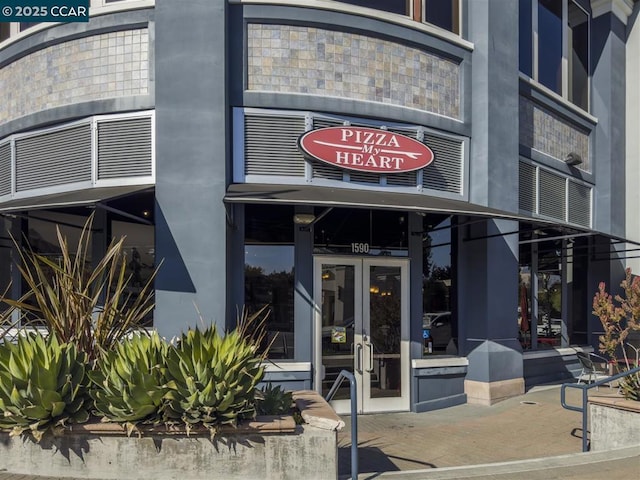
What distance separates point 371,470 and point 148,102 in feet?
20.1

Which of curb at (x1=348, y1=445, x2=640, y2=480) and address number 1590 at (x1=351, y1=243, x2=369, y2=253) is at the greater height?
address number 1590 at (x1=351, y1=243, x2=369, y2=253)

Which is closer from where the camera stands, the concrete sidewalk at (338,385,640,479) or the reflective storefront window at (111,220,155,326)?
the concrete sidewalk at (338,385,640,479)

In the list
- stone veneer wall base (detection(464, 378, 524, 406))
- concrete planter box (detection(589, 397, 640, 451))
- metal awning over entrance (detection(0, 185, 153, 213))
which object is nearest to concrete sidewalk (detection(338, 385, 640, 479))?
stone veneer wall base (detection(464, 378, 524, 406))

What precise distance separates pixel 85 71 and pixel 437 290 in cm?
705

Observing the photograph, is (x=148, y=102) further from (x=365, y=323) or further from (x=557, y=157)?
(x=557, y=157)

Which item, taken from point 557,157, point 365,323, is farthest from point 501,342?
point 557,157

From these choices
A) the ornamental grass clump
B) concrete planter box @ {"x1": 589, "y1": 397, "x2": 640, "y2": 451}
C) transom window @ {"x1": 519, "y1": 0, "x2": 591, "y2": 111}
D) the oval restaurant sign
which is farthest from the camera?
transom window @ {"x1": 519, "y1": 0, "x2": 591, "y2": 111}

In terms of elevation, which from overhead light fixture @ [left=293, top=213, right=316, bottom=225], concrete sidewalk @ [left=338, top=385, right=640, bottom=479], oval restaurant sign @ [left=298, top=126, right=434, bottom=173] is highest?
oval restaurant sign @ [left=298, top=126, right=434, bottom=173]

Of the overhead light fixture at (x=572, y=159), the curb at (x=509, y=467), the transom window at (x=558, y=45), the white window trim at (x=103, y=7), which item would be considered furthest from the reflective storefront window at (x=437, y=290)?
the white window trim at (x=103, y=7)

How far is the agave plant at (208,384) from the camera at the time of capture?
505cm

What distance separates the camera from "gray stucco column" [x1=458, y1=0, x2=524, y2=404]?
10.5 metres

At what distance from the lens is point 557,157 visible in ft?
43.0

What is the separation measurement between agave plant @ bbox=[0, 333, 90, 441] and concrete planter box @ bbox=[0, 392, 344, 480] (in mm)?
168

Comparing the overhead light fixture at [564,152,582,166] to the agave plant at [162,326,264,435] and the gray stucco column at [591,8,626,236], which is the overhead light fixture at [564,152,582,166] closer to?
the gray stucco column at [591,8,626,236]
